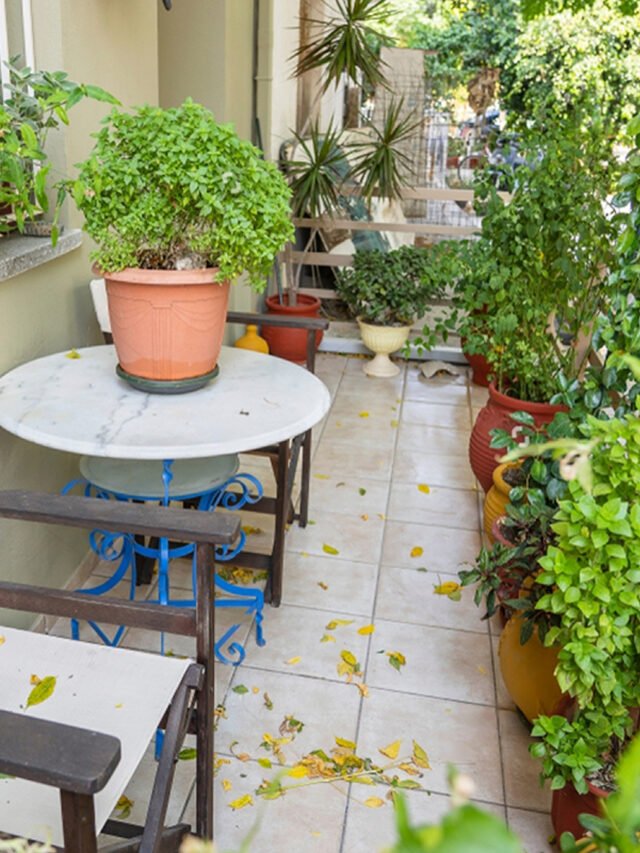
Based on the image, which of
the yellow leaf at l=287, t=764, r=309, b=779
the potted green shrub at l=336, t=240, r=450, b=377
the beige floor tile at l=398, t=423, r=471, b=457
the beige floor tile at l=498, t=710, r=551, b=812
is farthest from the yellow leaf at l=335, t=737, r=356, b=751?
the potted green shrub at l=336, t=240, r=450, b=377

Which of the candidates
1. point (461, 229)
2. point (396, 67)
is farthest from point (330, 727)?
point (396, 67)

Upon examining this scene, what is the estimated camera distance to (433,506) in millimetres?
3320

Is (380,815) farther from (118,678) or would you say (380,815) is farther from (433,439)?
(433,439)

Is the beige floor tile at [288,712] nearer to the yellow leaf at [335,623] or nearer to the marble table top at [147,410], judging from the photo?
the yellow leaf at [335,623]

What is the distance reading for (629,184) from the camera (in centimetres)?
182

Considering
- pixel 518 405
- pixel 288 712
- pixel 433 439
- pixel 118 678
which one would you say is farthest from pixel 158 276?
pixel 433 439

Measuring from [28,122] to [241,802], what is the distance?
164 centimetres

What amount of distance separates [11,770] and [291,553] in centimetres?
197

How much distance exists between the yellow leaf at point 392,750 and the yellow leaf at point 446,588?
73 centimetres

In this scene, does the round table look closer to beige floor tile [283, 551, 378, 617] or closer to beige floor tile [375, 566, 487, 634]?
beige floor tile [283, 551, 378, 617]

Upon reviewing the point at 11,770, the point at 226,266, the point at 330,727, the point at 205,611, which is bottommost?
the point at 330,727

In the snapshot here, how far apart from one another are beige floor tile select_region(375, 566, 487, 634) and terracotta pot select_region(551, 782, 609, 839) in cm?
80

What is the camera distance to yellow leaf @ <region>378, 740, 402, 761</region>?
2020 millimetres

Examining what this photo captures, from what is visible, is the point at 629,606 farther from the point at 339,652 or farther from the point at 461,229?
the point at 461,229
